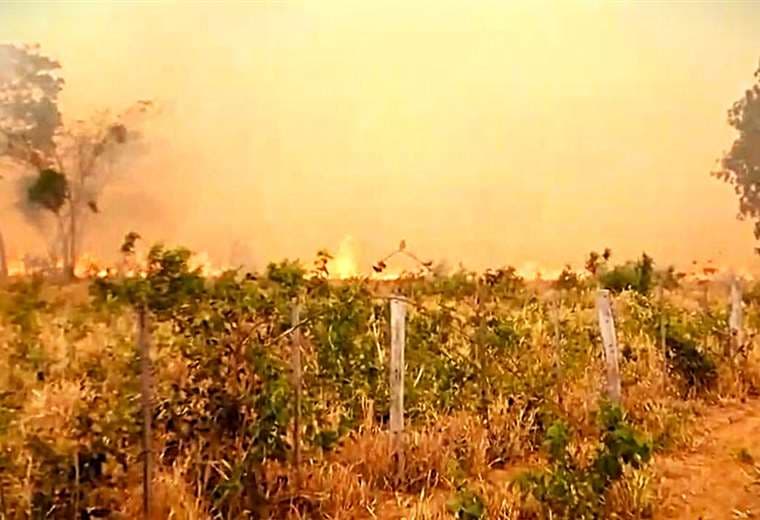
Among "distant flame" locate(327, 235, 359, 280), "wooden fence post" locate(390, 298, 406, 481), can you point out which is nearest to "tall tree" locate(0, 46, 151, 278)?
"distant flame" locate(327, 235, 359, 280)

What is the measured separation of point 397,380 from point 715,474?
122 centimetres

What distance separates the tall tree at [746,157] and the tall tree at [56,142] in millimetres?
3986

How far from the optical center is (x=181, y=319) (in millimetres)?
3094

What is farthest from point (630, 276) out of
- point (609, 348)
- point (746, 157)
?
point (609, 348)

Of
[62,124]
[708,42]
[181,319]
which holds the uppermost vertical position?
[708,42]

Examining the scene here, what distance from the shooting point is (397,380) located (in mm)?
3785

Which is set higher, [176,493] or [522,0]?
[522,0]

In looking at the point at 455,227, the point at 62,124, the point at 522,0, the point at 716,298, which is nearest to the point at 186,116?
the point at 62,124

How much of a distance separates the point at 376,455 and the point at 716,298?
4.39 m

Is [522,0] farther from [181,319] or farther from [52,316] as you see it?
[181,319]

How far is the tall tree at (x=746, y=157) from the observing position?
738cm

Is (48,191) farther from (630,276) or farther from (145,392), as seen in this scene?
(630,276)

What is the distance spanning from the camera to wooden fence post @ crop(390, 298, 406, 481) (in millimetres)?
3721

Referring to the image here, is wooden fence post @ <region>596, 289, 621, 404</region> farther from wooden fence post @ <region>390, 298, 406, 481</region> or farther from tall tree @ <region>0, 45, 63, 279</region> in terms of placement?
tall tree @ <region>0, 45, 63, 279</region>
